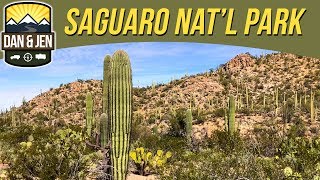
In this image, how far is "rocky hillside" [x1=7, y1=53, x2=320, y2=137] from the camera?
108ft

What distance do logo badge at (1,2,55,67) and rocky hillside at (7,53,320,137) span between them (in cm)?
2024

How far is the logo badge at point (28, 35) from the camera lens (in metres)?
10.6

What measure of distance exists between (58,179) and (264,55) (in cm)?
4312

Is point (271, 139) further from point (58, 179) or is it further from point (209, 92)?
point (209, 92)

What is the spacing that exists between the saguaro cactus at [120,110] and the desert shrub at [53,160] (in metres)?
2.07

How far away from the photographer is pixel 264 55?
50125 millimetres

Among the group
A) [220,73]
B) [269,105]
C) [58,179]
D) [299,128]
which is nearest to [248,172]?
[58,179]

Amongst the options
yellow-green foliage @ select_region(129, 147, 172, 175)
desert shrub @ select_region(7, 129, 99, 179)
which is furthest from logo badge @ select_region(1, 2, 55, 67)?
yellow-green foliage @ select_region(129, 147, 172, 175)

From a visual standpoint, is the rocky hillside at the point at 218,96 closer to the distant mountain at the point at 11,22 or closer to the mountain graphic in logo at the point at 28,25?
the mountain graphic in logo at the point at 28,25

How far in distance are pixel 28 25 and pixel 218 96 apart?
3330 centimetres

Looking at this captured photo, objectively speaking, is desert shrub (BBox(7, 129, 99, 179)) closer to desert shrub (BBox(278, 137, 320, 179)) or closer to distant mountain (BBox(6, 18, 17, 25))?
distant mountain (BBox(6, 18, 17, 25))

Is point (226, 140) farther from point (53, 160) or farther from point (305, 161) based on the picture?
point (53, 160)

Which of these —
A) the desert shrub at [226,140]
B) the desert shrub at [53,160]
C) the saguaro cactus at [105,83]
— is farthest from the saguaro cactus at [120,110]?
the desert shrub at [226,140]

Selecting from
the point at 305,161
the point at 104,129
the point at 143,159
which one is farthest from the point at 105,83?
the point at 305,161
